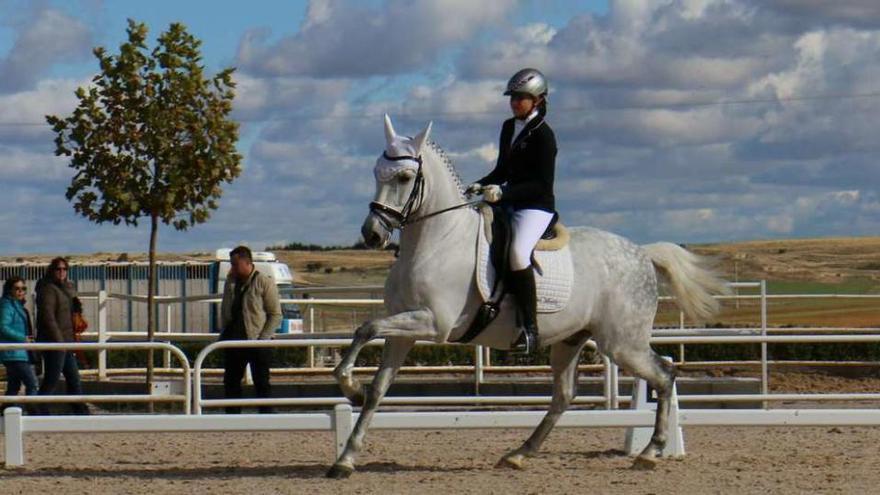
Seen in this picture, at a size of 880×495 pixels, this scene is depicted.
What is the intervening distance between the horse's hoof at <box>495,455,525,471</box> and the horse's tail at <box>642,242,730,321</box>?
5.73ft

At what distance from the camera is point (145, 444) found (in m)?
12.8

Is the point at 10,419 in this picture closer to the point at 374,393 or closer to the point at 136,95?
the point at 374,393

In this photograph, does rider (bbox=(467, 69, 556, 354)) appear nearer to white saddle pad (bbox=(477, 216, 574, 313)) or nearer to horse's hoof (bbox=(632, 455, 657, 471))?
white saddle pad (bbox=(477, 216, 574, 313))

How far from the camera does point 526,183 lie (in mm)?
9750

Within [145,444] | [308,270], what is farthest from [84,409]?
[308,270]

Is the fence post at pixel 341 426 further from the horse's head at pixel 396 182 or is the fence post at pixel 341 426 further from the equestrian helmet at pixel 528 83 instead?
the equestrian helmet at pixel 528 83

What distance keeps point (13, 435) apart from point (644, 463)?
4217mm

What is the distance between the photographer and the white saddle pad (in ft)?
31.7

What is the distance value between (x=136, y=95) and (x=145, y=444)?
8.16 metres

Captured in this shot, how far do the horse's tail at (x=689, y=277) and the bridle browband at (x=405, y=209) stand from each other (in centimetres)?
207

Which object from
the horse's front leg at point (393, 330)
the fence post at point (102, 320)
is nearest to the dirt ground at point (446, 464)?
the horse's front leg at point (393, 330)

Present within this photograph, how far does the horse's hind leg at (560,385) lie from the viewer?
1048 centimetres

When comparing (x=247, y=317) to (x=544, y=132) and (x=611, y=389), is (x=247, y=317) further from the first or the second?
(x=544, y=132)

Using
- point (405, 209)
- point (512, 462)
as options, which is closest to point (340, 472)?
point (512, 462)
